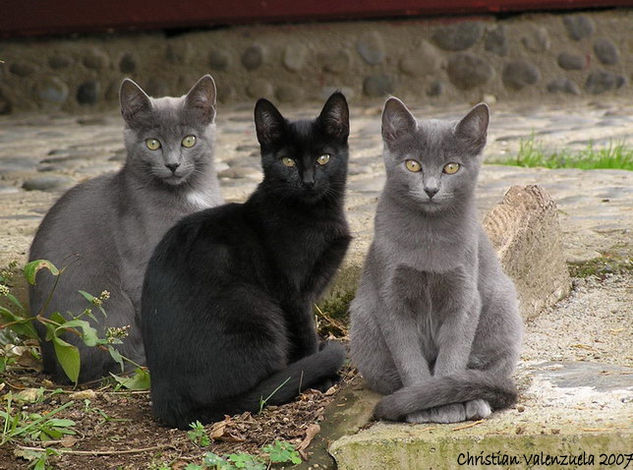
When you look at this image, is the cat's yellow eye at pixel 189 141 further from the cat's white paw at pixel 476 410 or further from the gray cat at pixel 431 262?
the cat's white paw at pixel 476 410

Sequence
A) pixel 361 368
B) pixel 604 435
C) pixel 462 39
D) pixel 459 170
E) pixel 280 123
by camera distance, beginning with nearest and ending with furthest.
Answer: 1. pixel 604 435
2. pixel 459 170
3. pixel 361 368
4. pixel 280 123
5. pixel 462 39

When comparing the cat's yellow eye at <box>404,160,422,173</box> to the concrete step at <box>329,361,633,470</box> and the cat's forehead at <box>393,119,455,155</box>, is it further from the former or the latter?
the concrete step at <box>329,361,633,470</box>

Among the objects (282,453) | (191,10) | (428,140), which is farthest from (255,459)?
(191,10)

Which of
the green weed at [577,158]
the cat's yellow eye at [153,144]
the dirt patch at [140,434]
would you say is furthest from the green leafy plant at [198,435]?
the green weed at [577,158]

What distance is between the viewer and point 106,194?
3.87m

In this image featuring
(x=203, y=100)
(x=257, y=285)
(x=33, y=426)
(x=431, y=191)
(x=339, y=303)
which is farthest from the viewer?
(x=339, y=303)

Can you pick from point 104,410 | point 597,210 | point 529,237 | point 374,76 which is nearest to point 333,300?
point 529,237

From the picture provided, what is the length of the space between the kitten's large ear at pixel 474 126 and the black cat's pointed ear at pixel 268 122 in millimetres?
838

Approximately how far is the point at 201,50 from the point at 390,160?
19.9ft

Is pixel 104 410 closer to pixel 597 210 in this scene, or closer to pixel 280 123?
pixel 280 123

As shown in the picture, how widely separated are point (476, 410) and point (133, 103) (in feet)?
6.47

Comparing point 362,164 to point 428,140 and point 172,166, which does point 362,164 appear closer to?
point 172,166

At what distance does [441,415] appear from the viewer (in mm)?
2623

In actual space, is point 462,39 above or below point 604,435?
above
